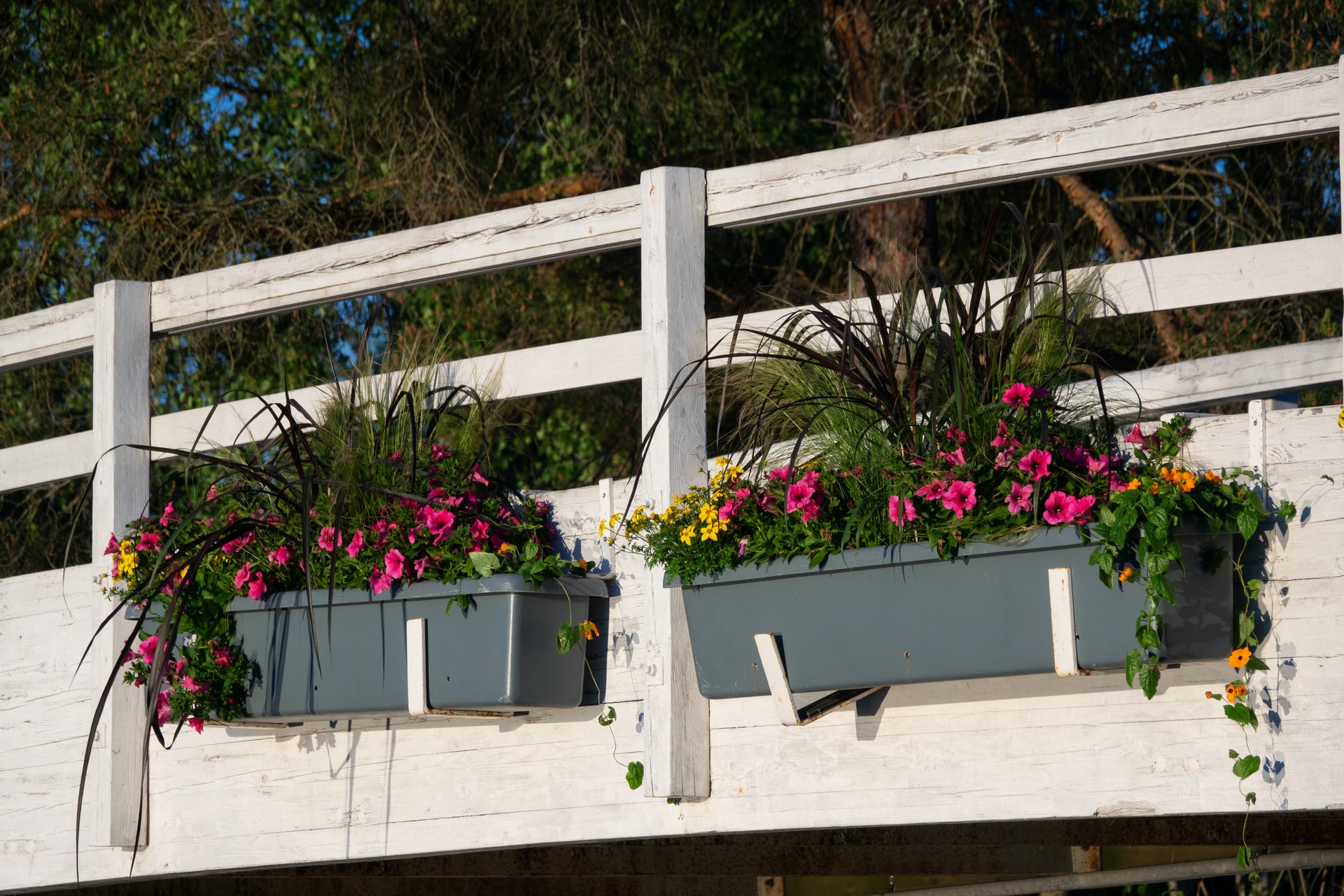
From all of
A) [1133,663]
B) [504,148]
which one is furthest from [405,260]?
[504,148]

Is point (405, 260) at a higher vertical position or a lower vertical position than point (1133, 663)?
higher

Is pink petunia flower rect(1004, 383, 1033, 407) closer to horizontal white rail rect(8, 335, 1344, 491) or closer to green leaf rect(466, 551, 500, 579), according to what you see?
horizontal white rail rect(8, 335, 1344, 491)

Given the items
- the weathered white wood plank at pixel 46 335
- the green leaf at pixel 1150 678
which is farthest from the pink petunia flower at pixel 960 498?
the weathered white wood plank at pixel 46 335

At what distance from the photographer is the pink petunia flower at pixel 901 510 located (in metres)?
2.20

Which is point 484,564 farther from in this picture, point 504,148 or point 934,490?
point 504,148

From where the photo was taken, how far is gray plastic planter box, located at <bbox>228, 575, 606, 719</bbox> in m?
2.54

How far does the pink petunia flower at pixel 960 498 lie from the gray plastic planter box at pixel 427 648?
80 centimetres

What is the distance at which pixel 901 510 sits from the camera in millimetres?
2213

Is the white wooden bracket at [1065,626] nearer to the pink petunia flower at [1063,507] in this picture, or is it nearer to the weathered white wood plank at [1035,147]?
the pink petunia flower at [1063,507]

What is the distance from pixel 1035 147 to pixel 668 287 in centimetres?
73

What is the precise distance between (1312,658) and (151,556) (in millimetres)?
2279

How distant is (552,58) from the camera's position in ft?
20.0

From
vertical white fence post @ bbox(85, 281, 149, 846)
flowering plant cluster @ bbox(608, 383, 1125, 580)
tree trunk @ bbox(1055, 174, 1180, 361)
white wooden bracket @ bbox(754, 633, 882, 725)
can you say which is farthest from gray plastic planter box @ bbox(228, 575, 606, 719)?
tree trunk @ bbox(1055, 174, 1180, 361)

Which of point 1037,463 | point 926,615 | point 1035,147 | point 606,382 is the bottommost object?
point 926,615
